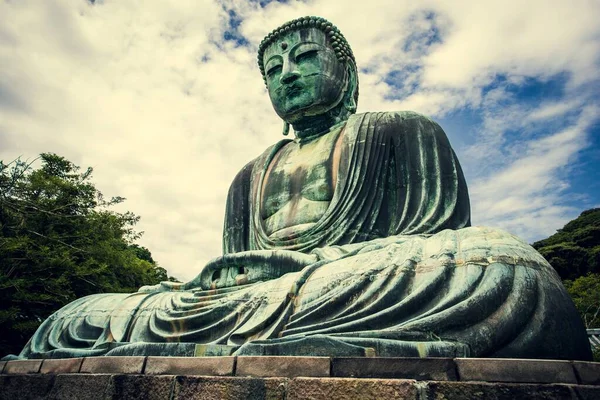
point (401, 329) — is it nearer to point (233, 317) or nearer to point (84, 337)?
point (233, 317)

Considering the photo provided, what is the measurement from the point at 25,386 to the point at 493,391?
3340 millimetres

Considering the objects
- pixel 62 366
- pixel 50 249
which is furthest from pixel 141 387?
pixel 50 249

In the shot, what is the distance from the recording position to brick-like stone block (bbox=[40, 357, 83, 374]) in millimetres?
3586

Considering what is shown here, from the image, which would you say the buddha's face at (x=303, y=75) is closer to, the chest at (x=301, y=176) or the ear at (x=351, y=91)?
the ear at (x=351, y=91)

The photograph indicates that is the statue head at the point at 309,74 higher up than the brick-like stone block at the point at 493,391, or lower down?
higher up

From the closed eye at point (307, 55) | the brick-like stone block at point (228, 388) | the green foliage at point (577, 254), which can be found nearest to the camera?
the brick-like stone block at point (228, 388)

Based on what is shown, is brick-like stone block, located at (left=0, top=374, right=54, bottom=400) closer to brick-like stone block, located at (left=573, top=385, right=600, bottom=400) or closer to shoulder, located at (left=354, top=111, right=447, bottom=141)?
brick-like stone block, located at (left=573, top=385, right=600, bottom=400)

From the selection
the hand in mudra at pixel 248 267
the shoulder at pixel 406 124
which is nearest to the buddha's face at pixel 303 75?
the shoulder at pixel 406 124

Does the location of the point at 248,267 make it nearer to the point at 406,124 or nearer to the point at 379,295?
the point at 379,295

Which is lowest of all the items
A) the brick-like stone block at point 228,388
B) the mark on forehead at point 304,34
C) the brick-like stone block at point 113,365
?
the brick-like stone block at point 228,388

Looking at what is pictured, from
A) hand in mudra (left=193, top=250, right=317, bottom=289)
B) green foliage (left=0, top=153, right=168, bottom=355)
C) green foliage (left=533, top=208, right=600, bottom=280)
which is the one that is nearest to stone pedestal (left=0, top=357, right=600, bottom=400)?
hand in mudra (left=193, top=250, right=317, bottom=289)

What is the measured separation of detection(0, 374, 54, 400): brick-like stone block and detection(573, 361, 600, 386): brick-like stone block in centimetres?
339

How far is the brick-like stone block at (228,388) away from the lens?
2553 mm

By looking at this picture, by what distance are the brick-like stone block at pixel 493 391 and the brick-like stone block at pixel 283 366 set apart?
1.86 ft
